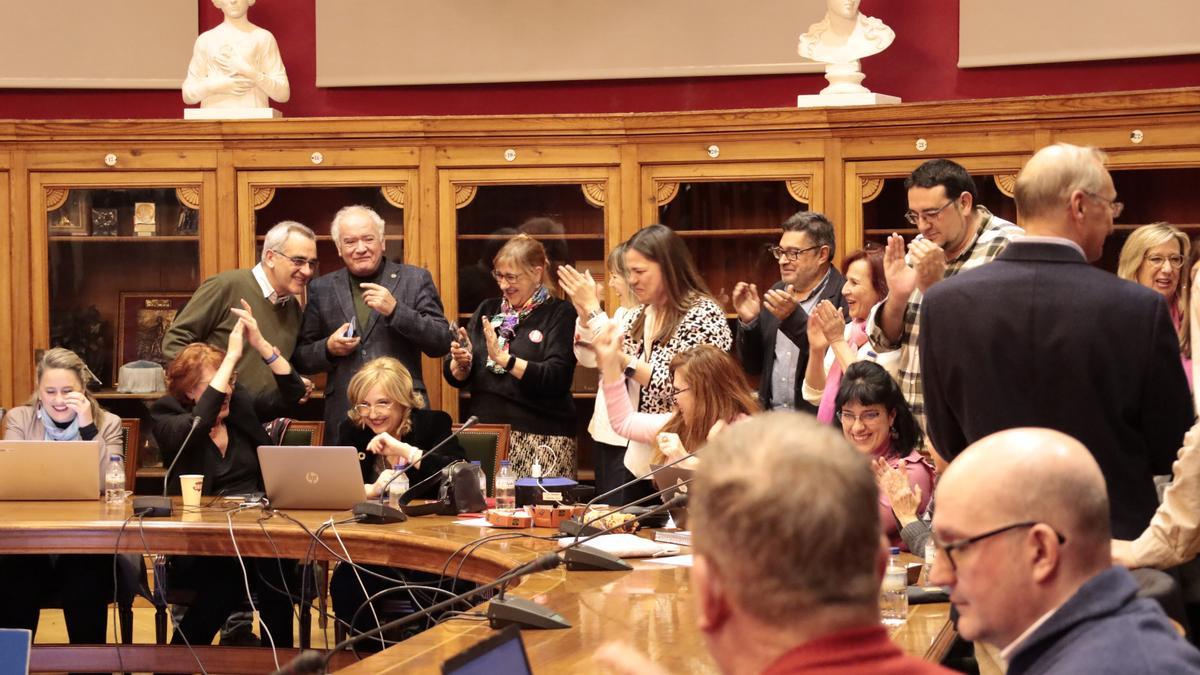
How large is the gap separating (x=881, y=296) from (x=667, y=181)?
155 cm

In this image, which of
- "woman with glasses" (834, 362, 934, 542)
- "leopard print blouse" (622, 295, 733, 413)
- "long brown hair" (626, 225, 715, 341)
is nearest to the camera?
"woman with glasses" (834, 362, 934, 542)

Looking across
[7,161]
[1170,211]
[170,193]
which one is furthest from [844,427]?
[7,161]

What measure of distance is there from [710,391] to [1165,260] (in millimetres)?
1565

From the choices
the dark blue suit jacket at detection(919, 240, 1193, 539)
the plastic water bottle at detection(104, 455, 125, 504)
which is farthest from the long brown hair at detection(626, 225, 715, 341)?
the dark blue suit jacket at detection(919, 240, 1193, 539)

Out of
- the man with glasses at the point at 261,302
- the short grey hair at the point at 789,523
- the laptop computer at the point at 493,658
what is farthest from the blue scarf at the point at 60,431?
the short grey hair at the point at 789,523

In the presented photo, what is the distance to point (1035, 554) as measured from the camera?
5.16 ft

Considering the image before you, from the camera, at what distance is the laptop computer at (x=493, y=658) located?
167 cm

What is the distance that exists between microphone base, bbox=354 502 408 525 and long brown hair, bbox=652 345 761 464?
82 centimetres

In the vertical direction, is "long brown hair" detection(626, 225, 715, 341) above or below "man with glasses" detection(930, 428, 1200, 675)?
above

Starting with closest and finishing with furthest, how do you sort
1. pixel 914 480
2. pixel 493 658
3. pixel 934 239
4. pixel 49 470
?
pixel 493 658 → pixel 914 480 → pixel 934 239 → pixel 49 470

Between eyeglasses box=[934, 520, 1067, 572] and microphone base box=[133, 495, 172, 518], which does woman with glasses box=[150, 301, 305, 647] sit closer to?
microphone base box=[133, 495, 172, 518]

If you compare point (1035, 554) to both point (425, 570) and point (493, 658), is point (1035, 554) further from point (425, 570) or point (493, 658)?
point (425, 570)

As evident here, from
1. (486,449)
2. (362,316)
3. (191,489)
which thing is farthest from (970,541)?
(362,316)

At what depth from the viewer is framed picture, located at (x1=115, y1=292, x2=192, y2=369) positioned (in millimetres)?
6148
